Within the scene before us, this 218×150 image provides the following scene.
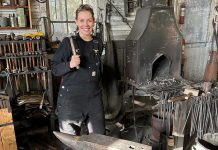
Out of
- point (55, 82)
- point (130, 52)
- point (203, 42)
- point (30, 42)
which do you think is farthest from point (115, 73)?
point (203, 42)

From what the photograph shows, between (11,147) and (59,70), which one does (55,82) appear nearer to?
(11,147)

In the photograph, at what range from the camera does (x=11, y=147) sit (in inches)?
87.1

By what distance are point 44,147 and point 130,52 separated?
5.49ft

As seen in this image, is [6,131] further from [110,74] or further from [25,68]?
[110,74]

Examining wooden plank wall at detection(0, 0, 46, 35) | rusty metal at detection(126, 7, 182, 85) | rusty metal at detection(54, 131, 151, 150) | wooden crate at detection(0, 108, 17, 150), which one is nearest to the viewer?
rusty metal at detection(54, 131, 151, 150)

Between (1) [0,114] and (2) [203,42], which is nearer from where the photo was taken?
(1) [0,114]

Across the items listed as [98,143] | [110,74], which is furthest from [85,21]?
[110,74]

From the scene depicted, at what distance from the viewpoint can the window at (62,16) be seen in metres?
3.10

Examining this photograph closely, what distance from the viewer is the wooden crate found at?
84.7 inches

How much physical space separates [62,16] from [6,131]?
1.81 meters

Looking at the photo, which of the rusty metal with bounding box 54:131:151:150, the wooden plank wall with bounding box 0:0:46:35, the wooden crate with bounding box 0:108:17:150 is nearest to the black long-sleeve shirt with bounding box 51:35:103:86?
the rusty metal with bounding box 54:131:151:150

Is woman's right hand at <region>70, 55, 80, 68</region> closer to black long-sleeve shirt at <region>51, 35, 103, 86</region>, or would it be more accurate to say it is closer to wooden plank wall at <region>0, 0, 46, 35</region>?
black long-sleeve shirt at <region>51, 35, 103, 86</region>

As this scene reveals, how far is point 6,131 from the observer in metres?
2.17

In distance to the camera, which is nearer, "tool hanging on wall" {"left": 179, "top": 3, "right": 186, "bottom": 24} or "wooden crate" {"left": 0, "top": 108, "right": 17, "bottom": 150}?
"wooden crate" {"left": 0, "top": 108, "right": 17, "bottom": 150}
